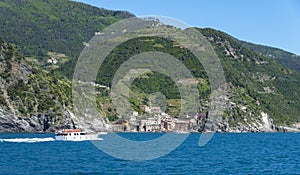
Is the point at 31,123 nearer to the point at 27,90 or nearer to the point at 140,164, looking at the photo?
the point at 27,90

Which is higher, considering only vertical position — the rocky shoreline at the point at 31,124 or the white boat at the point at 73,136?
the rocky shoreline at the point at 31,124

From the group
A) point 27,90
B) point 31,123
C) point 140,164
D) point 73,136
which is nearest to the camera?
point 140,164

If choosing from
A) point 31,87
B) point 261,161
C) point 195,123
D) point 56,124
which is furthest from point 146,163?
point 195,123

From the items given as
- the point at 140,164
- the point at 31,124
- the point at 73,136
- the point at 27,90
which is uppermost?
the point at 27,90

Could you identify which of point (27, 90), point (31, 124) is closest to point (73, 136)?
point (31, 124)

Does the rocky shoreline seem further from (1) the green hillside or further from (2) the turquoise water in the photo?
(2) the turquoise water

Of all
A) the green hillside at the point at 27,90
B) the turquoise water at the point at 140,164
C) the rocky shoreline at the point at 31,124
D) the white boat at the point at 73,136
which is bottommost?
the turquoise water at the point at 140,164

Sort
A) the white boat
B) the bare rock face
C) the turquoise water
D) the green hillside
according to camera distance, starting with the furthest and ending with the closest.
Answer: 1. the green hillside
2. the bare rock face
3. the white boat
4. the turquoise water

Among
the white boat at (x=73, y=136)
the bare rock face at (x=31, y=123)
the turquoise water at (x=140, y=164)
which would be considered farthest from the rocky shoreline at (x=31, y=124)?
the turquoise water at (x=140, y=164)

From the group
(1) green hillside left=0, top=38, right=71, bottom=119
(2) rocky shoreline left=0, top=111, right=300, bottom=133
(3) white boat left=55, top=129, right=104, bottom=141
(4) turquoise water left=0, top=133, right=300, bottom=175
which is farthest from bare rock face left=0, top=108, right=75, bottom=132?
(4) turquoise water left=0, top=133, right=300, bottom=175

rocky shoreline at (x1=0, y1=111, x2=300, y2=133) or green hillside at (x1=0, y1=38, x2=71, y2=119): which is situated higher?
green hillside at (x1=0, y1=38, x2=71, y2=119)

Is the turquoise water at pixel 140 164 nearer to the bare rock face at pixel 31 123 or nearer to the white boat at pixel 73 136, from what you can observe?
the white boat at pixel 73 136

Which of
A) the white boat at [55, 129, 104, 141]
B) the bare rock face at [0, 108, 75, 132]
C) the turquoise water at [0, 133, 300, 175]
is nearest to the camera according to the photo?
the turquoise water at [0, 133, 300, 175]

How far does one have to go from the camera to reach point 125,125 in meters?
187
